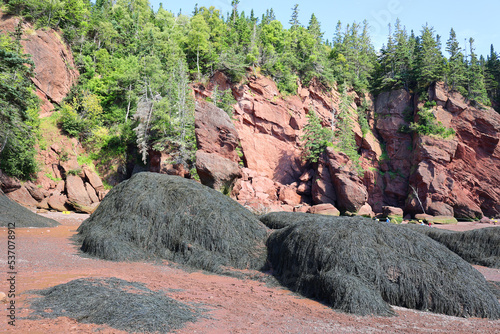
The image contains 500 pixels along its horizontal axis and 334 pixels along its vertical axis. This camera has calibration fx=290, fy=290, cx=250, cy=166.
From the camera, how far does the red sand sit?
4050 millimetres

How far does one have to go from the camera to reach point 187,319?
4152 millimetres

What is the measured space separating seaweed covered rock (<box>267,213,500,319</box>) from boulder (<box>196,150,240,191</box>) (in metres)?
18.0

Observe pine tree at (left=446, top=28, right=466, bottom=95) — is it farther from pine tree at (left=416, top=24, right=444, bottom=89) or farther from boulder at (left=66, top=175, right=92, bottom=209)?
boulder at (left=66, top=175, right=92, bottom=209)

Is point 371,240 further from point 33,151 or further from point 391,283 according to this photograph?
point 33,151

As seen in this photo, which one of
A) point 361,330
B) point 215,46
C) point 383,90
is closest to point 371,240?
point 361,330

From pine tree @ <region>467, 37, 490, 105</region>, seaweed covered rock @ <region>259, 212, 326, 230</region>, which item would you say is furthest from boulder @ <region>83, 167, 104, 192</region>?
pine tree @ <region>467, 37, 490, 105</region>

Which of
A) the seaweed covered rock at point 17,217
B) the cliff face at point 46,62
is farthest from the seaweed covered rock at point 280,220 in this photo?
the cliff face at point 46,62

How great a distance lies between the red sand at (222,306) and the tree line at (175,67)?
20709 millimetres

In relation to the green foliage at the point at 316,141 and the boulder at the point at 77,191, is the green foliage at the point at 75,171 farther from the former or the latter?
the green foliage at the point at 316,141

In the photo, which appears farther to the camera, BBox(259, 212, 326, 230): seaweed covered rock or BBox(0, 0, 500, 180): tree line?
BBox(0, 0, 500, 180): tree line

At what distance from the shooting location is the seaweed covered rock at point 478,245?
10.5 meters

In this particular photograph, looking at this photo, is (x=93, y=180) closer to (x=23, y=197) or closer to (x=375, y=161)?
(x=23, y=197)

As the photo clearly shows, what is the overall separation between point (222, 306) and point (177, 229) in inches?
162

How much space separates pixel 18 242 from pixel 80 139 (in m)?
24.0
